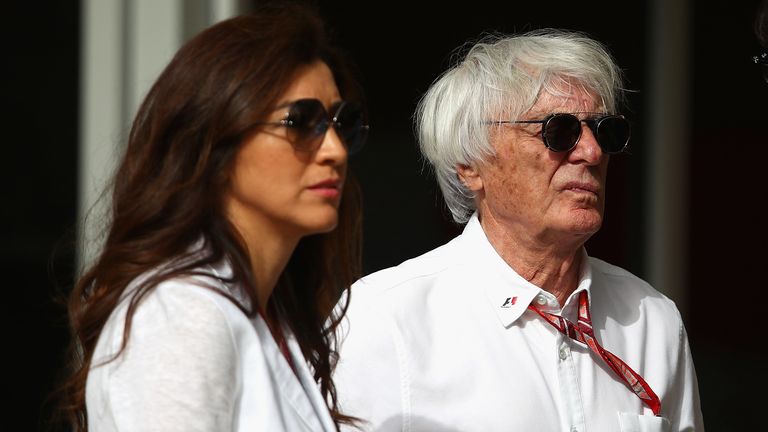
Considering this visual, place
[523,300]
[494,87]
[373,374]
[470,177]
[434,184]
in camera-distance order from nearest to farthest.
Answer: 1. [373,374]
2. [523,300]
3. [494,87]
4. [470,177]
5. [434,184]

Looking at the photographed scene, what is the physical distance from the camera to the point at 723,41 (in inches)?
237

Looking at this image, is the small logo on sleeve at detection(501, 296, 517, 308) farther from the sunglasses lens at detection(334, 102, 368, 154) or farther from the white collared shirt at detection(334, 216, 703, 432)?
the sunglasses lens at detection(334, 102, 368, 154)

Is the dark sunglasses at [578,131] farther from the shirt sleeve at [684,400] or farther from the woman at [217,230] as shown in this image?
the woman at [217,230]

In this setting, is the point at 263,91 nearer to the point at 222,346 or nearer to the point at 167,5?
the point at 222,346

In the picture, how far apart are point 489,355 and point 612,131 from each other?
650 mm

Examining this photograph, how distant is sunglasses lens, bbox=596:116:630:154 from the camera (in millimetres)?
2857

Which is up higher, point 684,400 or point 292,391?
point 292,391

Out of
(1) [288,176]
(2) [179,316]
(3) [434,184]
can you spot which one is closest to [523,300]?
(1) [288,176]

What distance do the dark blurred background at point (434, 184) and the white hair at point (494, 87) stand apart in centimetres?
48

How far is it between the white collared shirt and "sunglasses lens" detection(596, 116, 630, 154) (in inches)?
13.1

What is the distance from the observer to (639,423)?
275 cm

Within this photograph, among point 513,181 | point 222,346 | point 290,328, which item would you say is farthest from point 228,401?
point 513,181

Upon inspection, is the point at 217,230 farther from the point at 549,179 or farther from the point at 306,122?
the point at 549,179

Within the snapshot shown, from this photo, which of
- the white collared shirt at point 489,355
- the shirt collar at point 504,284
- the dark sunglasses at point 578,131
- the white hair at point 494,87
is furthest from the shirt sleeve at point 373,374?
the dark sunglasses at point 578,131
